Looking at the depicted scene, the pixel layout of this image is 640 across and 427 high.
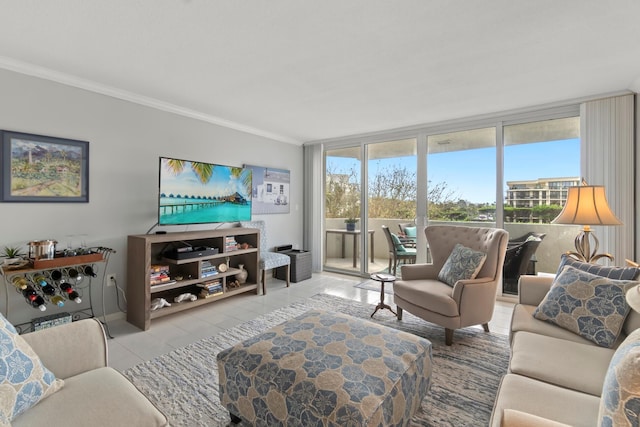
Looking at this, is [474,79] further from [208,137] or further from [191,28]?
[208,137]

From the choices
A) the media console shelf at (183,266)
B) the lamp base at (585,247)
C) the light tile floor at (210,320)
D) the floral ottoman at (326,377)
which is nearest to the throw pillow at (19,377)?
the floral ottoman at (326,377)

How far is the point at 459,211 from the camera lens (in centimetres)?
421

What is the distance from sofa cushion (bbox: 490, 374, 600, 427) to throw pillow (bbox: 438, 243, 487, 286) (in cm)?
148

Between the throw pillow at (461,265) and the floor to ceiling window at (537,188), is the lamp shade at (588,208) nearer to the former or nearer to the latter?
the throw pillow at (461,265)

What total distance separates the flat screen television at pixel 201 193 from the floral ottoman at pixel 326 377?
2.14 meters

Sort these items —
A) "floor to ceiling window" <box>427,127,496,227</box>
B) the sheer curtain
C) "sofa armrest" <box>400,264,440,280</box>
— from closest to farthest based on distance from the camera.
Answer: the sheer curtain, "sofa armrest" <box>400,264,440,280</box>, "floor to ceiling window" <box>427,127,496,227</box>

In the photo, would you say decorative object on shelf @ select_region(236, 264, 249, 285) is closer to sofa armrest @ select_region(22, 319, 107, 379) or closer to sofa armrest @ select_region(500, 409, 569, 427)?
sofa armrest @ select_region(22, 319, 107, 379)

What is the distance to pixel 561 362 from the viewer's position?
1493mm

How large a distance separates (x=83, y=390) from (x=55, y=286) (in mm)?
1893

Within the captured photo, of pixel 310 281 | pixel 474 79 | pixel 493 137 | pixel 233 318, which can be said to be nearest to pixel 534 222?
pixel 493 137

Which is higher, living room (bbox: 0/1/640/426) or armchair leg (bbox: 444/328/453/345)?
living room (bbox: 0/1/640/426)

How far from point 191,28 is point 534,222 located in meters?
4.15

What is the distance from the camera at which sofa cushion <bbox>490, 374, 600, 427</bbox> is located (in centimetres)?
111

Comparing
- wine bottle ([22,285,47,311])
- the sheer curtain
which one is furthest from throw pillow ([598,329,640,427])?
wine bottle ([22,285,47,311])
